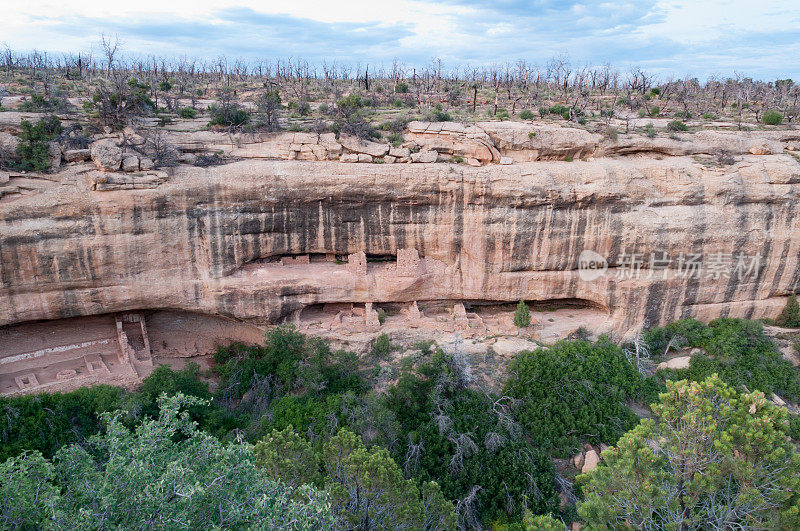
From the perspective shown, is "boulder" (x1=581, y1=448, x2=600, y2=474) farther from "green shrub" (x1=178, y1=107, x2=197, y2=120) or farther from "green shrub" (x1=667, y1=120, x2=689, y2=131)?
"green shrub" (x1=178, y1=107, x2=197, y2=120)

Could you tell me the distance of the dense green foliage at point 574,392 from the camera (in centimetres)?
1505

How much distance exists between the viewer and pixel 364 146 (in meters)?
18.1

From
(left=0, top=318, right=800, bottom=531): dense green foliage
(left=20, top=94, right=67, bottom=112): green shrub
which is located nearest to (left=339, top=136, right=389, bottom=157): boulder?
(left=0, top=318, right=800, bottom=531): dense green foliage

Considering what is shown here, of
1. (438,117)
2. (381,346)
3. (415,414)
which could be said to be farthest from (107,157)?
(438,117)

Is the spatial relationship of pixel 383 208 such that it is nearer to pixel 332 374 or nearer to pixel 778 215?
pixel 332 374

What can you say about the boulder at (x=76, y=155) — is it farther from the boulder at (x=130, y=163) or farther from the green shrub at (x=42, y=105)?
the green shrub at (x=42, y=105)

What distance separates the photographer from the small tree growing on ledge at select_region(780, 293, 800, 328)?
1978cm

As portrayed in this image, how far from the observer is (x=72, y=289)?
14.8m

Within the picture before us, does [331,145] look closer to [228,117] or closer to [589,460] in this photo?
[228,117]

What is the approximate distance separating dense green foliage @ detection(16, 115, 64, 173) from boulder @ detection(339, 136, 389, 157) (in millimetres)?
9294

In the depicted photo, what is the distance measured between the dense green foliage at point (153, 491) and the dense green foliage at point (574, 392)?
29.7ft

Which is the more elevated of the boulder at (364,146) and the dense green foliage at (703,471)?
the boulder at (364,146)

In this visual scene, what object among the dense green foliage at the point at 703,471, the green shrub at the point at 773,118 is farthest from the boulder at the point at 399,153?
the green shrub at the point at 773,118

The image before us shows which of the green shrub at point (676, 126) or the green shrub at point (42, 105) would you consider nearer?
the green shrub at point (42, 105)
